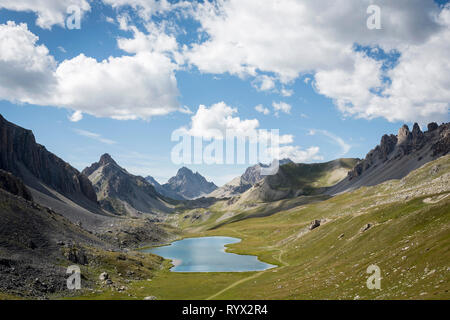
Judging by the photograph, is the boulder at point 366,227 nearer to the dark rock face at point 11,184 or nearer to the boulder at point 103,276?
the boulder at point 103,276

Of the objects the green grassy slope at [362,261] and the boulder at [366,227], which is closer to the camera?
the green grassy slope at [362,261]

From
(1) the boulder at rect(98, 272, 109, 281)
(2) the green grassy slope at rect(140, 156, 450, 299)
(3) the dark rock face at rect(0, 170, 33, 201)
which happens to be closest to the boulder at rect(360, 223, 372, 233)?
(2) the green grassy slope at rect(140, 156, 450, 299)

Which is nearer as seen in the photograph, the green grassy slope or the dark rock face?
the green grassy slope

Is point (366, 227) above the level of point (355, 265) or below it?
above

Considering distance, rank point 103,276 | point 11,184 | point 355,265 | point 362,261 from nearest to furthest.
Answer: point 355,265 < point 362,261 < point 103,276 < point 11,184

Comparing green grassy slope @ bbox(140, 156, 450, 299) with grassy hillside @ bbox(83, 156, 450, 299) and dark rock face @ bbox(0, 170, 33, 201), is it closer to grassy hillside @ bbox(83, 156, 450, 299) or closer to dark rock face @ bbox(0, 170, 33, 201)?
grassy hillside @ bbox(83, 156, 450, 299)

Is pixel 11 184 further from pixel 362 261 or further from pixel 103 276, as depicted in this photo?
pixel 362 261

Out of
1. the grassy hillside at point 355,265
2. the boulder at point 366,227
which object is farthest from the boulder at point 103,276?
the boulder at point 366,227

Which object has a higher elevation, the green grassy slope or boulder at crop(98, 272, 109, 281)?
the green grassy slope

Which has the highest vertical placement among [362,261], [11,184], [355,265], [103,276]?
[11,184]

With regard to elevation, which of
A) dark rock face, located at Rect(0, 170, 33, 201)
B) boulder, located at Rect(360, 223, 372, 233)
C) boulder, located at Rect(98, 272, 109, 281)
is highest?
dark rock face, located at Rect(0, 170, 33, 201)

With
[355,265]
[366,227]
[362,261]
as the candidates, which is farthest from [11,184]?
[366,227]

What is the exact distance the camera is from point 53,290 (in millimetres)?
66312
